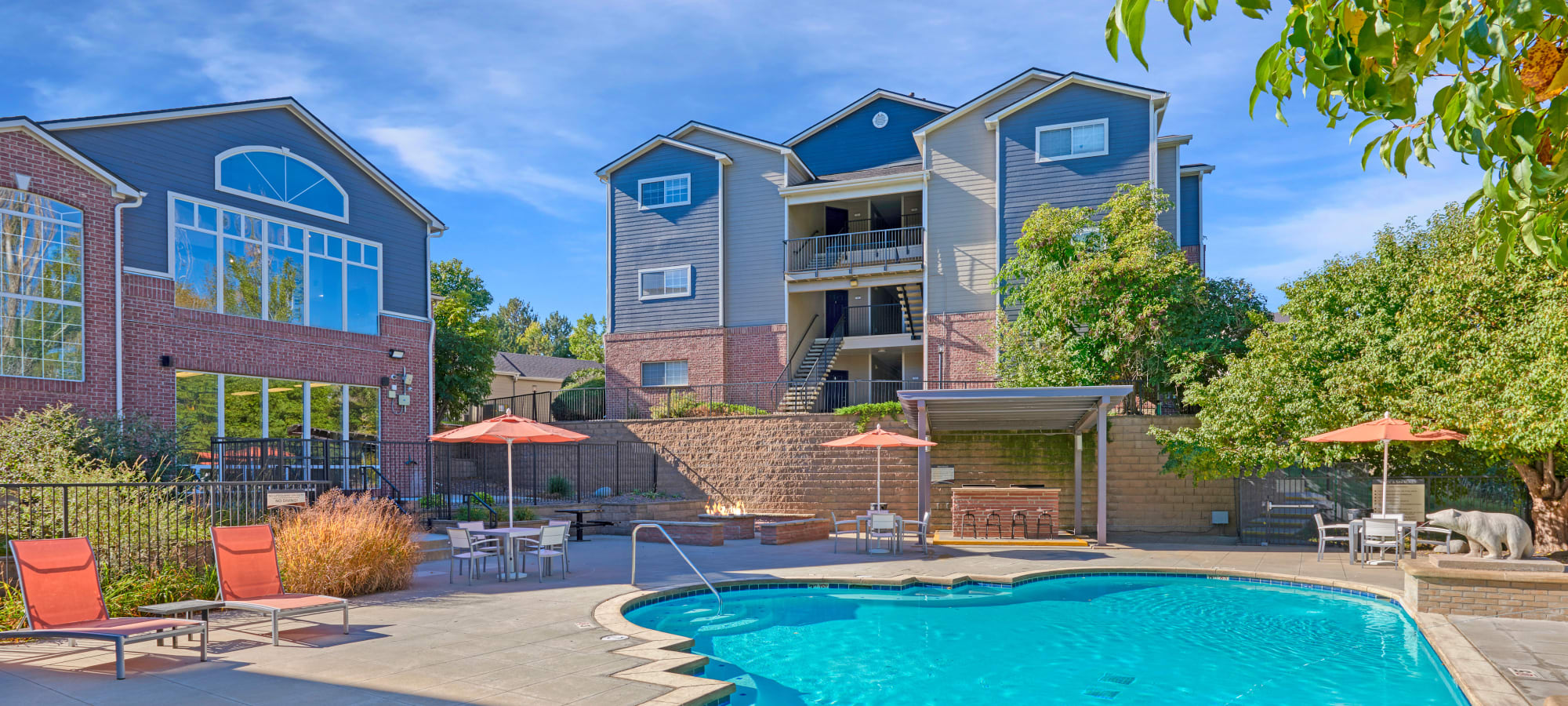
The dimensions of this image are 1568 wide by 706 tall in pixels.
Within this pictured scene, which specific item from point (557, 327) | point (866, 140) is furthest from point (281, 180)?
point (557, 327)

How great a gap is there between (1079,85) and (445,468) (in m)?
18.8

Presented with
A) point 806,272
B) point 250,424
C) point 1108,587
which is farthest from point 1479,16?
point 806,272

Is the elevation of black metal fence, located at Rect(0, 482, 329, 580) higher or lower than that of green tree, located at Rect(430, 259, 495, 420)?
lower

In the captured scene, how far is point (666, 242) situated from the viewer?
28.3 m

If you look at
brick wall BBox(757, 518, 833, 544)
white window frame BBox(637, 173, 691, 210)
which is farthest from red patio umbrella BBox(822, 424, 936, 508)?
white window frame BBox(637, 173, 691, 210)

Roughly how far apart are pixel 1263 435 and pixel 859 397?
13.1m

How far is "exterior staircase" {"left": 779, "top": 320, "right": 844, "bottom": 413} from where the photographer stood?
25219mm

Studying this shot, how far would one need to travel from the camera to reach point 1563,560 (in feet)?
41.5

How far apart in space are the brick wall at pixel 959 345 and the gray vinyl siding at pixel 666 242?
5664mm

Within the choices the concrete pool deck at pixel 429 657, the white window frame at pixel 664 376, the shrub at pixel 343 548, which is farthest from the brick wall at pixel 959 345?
the shrub at pixel 343 548

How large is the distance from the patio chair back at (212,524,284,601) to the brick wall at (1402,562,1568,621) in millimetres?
11131

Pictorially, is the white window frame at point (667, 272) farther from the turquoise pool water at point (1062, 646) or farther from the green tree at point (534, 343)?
the green tree at point (534, 343)

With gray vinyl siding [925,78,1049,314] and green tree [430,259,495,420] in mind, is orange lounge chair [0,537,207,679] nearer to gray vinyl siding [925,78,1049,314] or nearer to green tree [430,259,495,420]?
gray vinyl siding [925,78,1049,314]

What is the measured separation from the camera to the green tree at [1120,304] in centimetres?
1972
